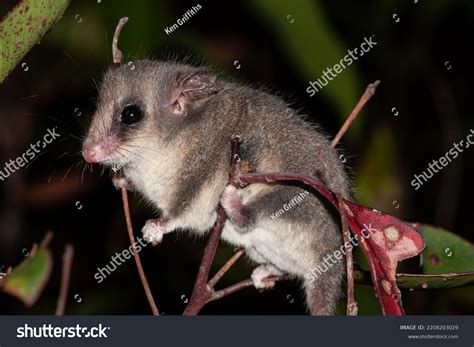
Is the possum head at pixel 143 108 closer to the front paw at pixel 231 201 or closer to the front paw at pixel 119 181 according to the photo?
the front paw at pixel 119 181

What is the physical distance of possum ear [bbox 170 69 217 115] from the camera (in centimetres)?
377

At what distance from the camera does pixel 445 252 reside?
3.43 m

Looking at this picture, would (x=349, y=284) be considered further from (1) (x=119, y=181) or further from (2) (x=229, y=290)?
(1) (x=119, y=181)

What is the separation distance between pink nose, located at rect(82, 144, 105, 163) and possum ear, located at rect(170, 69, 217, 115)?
0.49 m

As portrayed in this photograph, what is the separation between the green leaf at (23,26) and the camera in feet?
7.87

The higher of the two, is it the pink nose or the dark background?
the pink nose

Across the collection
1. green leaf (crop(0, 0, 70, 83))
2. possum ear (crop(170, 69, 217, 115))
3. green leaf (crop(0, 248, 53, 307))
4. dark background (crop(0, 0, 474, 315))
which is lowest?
dark background (crop(0, 0, 474, 315))

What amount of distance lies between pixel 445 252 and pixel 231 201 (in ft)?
3.37

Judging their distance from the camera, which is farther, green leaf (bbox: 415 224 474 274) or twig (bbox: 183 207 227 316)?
green leaf (bbox: 415 224 474 274)

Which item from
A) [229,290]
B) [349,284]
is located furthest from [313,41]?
[349,284]

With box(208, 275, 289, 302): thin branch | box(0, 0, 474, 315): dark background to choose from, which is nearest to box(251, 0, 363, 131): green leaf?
box(0, 0, 474, 315): dark background

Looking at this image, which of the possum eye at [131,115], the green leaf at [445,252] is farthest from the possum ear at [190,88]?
the green leaf at [445,252]

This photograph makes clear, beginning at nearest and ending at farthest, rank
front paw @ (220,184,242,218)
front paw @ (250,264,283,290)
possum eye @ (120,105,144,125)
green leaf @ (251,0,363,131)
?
front paw @ (220,184,242,218) < possum eye @ (120,105,144,125) < front paw @ (250,264,283,290) < green leaf @ (251,0,363,131)

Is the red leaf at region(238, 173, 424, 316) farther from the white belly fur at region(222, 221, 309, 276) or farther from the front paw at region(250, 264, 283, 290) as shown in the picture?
the front paw at region(250, 264, 283, 290)
